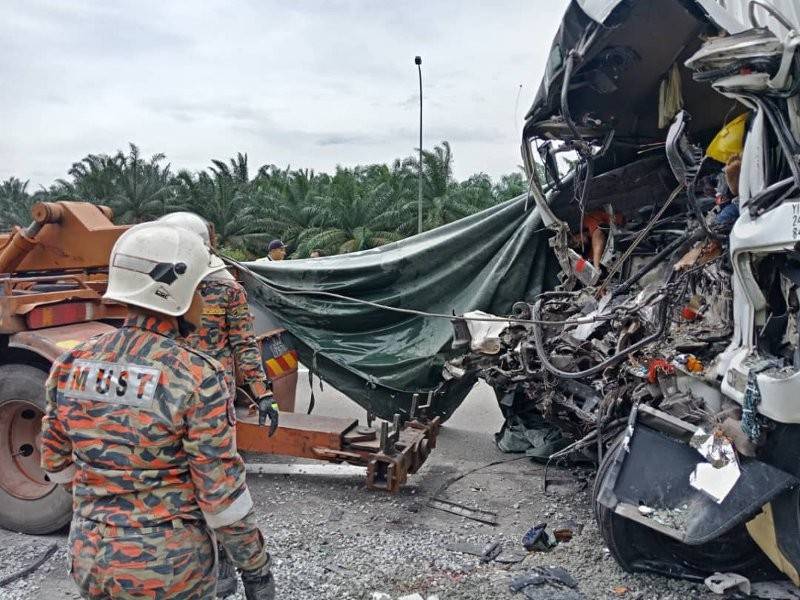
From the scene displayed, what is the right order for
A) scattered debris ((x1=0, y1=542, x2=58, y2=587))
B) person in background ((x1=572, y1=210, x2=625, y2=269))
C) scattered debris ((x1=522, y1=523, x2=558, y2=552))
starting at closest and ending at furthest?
1. scattered debris ((x1=0, y1=542, x2=58, y2=587))
2. scattered debris ((x1=522, y1=523, x2=558, y2=552))
3. person in background ((x1=572, y1=210, x2=625, y2=269))

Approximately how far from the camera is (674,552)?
333 centimetres

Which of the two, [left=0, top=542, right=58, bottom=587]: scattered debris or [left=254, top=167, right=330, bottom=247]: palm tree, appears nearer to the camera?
[left=0, top=542, right=58, bottom=587]: scattered debris

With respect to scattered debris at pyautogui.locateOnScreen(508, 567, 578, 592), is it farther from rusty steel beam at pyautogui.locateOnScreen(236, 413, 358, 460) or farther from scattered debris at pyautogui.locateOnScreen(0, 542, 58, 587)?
scattered debris at pyautogui.locateOnScreen(0, 542, 58, 587)

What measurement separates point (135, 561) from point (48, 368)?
2510 millimetres

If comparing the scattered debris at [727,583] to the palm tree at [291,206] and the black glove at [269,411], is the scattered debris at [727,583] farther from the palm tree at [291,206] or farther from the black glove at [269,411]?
the palm tree at [291,206]

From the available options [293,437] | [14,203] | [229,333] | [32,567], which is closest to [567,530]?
[293,437]

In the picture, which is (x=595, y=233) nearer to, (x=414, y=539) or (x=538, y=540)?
(x=538, y=540)

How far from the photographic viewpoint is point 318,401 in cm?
723

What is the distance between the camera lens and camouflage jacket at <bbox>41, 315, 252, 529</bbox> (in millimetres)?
1874

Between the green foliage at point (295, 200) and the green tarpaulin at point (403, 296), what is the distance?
39.4ft

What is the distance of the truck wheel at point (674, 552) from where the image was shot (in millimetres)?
3238

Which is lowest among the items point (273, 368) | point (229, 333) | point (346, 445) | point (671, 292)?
point (346, 445)

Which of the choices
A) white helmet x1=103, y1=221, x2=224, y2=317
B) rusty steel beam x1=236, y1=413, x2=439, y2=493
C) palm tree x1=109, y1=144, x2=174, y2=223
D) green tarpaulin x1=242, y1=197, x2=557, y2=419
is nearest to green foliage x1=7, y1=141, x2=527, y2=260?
palm tree x1=109, y1=144, x2=174, y2=223

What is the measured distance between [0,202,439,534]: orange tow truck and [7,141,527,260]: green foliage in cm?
1385
